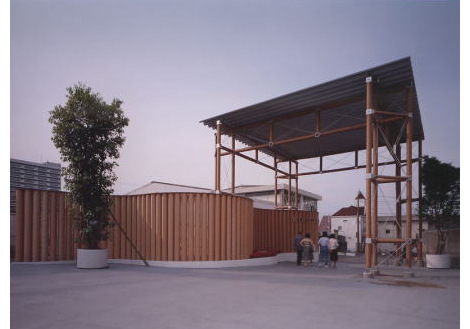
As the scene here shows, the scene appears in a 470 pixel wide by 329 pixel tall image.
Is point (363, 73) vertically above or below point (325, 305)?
above

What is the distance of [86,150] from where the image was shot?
44.9ft

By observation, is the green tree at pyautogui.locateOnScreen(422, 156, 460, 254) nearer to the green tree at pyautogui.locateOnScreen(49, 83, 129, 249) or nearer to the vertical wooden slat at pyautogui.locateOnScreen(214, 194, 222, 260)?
→ the vertical wooden slat at pyautogui.locateOnScreen(214, 194, 222, 260)

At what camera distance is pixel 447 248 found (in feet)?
68.5

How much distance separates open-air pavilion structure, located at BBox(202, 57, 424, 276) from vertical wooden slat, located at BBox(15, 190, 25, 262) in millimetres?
8978

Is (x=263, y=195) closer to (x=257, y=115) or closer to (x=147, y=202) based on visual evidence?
(x=257, y=115)

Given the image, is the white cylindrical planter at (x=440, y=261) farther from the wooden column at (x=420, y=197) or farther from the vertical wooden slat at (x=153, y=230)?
the vertical wooden slat at (x=153, y=230)

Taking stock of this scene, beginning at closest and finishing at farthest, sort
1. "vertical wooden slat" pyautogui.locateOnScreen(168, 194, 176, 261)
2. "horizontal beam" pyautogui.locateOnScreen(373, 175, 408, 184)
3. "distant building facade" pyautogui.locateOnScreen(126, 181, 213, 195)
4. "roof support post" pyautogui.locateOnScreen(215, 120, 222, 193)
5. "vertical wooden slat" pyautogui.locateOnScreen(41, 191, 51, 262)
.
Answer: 1. "horizontal beam" pyautogui.locateOnScreen(373, 175, 408, 184)
2. "vertical wooden slat" pyautogui.locateOnScreen(41, 191, 51, 262)
3. "vertical wooden slat" pyautogui.locateOnScreen(168, 194, 176, 261)
4. "roof support post" pyautogui.locateOnScreen(215, 120, 222, 193)
5. "distant building facade" pyautogui.locateOnScreen(126, 181, 213, 195)

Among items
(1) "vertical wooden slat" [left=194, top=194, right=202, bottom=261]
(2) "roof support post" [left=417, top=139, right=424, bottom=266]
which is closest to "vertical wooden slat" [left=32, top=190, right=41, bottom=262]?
(1) "vertical wooden slat" [left=194, top=194, right=202, bottom=261]

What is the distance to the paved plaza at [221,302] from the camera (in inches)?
238

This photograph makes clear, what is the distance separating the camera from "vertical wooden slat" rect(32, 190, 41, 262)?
14266 millimetres

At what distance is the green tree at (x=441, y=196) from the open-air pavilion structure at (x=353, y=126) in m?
0.85

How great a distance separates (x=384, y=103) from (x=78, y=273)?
46.7 ft

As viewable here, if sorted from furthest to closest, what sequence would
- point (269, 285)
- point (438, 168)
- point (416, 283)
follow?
point (438, 168), point (416, 283), point (269, 285)
